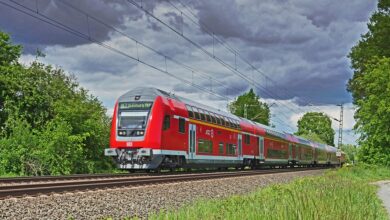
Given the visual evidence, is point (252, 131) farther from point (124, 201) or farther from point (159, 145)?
point (124, 201)

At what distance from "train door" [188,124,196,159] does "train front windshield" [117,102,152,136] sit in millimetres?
3041

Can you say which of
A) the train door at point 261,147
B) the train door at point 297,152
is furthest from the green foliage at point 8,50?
→ the train door at point 297,152

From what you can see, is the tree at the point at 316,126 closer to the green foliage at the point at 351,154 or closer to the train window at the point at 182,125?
the green foliage at the point at 351,154

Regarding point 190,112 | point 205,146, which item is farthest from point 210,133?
point 190,112

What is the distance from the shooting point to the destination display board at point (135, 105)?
2253cm

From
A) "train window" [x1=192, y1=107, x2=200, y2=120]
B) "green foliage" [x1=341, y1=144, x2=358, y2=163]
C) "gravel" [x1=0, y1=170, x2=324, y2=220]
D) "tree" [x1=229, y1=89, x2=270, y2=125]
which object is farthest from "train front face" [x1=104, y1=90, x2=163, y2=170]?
"tree" [x1=229, y1=89, x2=270, y2=125]

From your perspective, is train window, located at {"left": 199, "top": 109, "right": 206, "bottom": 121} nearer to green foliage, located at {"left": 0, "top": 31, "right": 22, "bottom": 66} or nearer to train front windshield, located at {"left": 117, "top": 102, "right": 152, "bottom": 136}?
train front windshield, located at {"left": 117, "top": 102, "right": 152, "bottom": 136}

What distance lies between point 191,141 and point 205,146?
200 cm

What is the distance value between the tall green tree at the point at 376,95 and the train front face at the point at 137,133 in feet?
60.2

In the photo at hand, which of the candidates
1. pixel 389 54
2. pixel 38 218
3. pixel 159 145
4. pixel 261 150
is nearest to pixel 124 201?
pixel 38 218

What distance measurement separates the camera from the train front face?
21.8 meters

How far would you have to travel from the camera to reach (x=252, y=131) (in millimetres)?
36531

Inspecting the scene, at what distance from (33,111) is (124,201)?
1918 centimetres

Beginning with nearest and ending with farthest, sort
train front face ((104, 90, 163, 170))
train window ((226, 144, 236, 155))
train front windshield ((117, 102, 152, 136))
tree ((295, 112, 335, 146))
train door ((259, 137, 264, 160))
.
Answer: train front face ((104, 90, 163, 170)), train front windshield ((117, 102, 152, 136)), train window ((226, 144, 236, 155)), train door ((259, 137, 264, 160)), tree ((295, 112, 335, 146))
